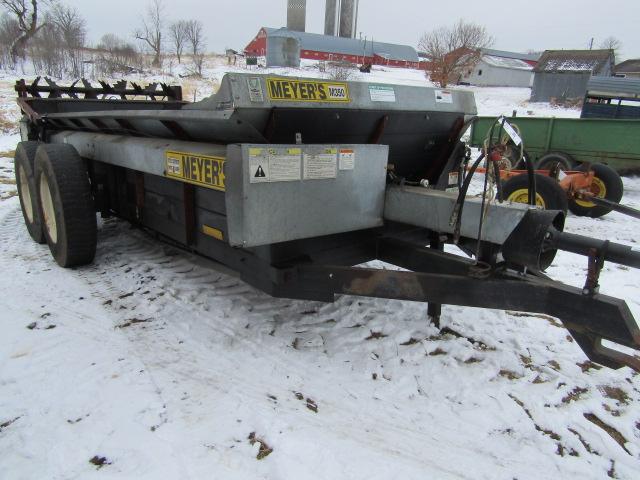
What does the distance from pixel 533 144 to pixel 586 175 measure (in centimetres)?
334

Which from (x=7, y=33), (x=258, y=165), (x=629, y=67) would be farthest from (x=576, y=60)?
(x=7, y=33)

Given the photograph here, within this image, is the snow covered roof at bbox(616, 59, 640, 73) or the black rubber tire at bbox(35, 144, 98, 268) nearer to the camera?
the black rubber tire at bbox(35, 144, 98, 268)

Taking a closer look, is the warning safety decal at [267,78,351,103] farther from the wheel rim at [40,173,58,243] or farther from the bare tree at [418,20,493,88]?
the bare tree at [418,20,493,88]

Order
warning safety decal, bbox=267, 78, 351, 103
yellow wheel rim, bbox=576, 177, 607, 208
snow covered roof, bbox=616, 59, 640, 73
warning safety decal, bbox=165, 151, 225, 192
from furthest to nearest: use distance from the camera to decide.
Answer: snow covered roof, bbox=616, 59, 640, 73
yellow wheel rim, bbox=576, 177, 607, 208
warning safety decal, bbox=165, 151, 225, 192
warning safety decal, bbox=267, 78, 351, 103

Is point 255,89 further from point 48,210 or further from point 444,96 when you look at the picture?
point 48,210

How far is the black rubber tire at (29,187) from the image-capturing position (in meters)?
4.31

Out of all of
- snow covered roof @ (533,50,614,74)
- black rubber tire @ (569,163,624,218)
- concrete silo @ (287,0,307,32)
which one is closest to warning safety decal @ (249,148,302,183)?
black rubber tire @ (569,163,624,218)

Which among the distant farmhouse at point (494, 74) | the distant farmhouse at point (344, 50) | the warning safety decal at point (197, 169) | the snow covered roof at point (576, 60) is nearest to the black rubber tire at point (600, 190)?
the warning safety decal at point (197, 169)

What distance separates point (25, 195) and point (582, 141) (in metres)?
8.74

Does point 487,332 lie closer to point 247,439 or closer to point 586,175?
point 247,439

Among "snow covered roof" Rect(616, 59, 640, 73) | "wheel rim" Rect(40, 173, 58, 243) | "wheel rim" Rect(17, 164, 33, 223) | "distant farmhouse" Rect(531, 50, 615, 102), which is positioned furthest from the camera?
"snow covered roof" Rect(616, 59, 640, 73)

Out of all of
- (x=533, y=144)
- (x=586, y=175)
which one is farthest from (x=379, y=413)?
(x=533, y=144)

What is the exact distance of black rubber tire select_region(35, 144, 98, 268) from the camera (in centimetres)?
372

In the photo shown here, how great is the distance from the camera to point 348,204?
255 centimetres
